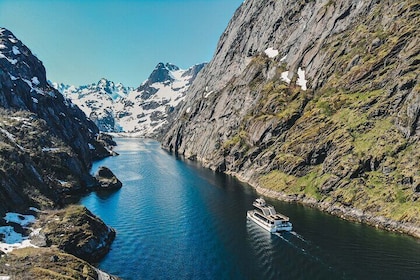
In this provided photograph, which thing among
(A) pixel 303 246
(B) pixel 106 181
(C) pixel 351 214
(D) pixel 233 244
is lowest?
(B) pixel 106 181

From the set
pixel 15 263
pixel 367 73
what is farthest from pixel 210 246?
pixel 367 73

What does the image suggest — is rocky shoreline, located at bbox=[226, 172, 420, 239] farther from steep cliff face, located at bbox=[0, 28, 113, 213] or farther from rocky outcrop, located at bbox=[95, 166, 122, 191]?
steep cliff face, located at bbox=[0, 28, 113, 213]

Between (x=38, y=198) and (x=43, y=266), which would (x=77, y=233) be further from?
(x=38, y=198)

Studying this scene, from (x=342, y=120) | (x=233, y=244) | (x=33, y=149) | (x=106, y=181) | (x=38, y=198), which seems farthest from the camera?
(x=106, y=181)

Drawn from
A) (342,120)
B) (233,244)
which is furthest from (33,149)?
(342,120)

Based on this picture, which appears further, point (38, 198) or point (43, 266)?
point (38, 198)

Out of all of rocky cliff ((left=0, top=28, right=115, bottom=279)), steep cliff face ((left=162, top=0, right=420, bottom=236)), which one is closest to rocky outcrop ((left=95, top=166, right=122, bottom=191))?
rocky cliff ((left=0, top=28, right=115, bottom=279))
